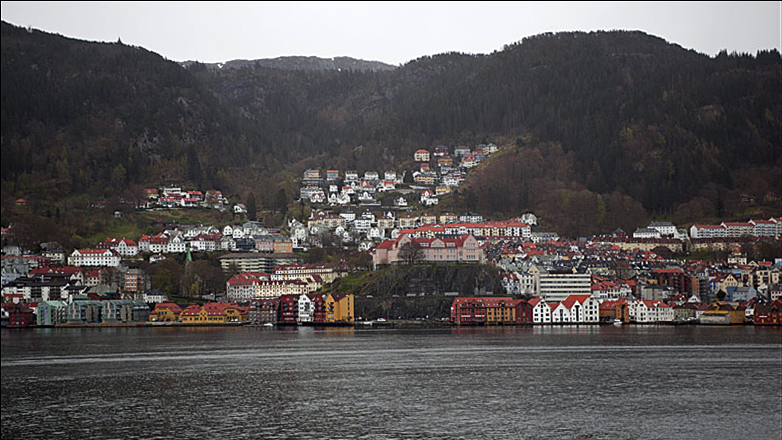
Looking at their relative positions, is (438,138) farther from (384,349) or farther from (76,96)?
(384,349)

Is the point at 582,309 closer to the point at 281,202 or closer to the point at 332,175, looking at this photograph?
the point at 281,202

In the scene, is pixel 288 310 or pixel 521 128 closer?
pixel 288 310

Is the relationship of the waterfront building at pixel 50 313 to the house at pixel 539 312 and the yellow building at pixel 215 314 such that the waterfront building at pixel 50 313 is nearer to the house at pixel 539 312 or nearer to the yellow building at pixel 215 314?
the yellow building at pixel 215 314

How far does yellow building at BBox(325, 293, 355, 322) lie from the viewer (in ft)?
231

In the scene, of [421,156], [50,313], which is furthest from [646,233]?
[50,313]

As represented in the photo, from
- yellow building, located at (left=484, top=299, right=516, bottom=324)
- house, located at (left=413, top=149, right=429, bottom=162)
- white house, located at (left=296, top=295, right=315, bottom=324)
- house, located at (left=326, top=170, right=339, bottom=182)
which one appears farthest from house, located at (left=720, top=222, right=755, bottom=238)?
house, located at (left=326, top=170, right=339, bottom=182)

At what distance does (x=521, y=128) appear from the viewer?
140 m

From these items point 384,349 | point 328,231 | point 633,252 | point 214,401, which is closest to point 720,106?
point 633,252

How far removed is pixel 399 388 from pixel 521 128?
365ft

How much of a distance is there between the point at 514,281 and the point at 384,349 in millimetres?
27966

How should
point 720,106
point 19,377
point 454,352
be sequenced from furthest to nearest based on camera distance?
point 720,106
point 454,352
point 19,377

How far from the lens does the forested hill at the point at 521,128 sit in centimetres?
11156

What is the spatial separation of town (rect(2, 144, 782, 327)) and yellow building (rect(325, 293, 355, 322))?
0.24ft

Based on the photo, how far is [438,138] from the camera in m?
148
